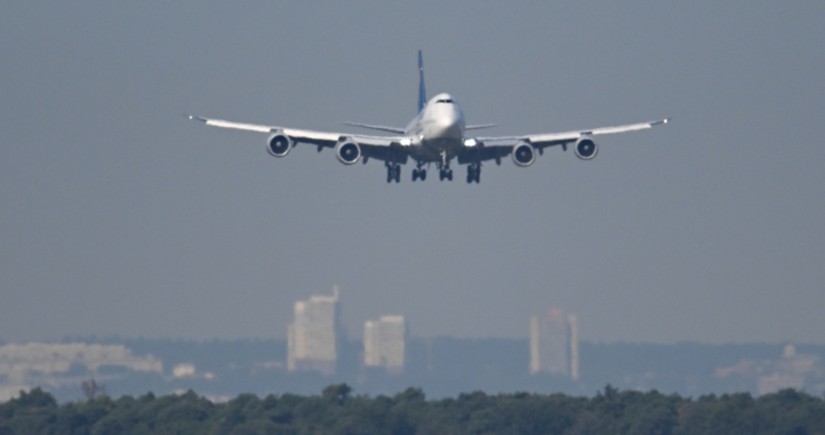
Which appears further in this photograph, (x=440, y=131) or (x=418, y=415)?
(x=418, y=415)

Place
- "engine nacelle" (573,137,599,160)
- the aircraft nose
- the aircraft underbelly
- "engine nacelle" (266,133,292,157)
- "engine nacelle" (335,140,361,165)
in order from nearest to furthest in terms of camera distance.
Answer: the aircraft nose, the aircraft underbelly, "engine nacelle" (266,133,292,157), "engine nacelle" (335,140,361,165), "engine nacelle" (573,137,599,160)

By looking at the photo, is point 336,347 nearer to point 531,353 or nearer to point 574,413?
point 531,353

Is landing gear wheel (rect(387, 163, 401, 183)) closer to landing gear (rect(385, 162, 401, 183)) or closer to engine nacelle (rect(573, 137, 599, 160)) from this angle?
landing gear (rect(385, 162, 401, 183))

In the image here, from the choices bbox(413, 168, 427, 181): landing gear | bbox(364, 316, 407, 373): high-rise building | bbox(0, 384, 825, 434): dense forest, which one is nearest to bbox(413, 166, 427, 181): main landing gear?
bbox(413, 168, 427, 181): landing gear

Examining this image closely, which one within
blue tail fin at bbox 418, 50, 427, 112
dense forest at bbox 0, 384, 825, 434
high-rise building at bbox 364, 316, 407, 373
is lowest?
dense forest at bbox 0, 384, 825, 434

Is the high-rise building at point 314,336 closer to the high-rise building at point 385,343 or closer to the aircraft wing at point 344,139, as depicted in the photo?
the high-rise building at point 385,343

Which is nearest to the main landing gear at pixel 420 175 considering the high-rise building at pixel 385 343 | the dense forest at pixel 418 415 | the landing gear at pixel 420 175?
the landing gear at pixel 420 175

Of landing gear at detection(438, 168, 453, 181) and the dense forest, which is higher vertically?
landing gear at detection(438, 168, 453, 181)

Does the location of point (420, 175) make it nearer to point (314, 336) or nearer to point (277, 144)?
point (277, 144)

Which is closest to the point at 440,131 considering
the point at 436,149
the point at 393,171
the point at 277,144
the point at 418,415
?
the point at 436,149
